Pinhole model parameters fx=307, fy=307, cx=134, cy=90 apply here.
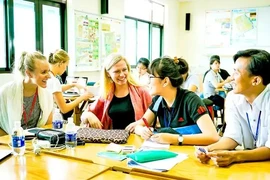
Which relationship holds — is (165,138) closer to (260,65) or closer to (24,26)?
(260,65)

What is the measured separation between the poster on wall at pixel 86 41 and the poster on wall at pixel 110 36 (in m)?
0.18

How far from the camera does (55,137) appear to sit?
172 cm

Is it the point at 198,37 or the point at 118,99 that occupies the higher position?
the point at 198,37

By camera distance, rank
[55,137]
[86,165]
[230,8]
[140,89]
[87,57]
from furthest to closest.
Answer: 1. [230,8]
2. [87,57]
3. [140,89]
4. [55,137]
5. [86,165]

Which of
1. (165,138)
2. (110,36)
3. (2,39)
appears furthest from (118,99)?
(110,36)

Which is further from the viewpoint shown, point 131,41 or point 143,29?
point 143,29

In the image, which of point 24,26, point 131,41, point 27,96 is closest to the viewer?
point 27,96

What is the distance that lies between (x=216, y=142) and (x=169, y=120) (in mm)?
395

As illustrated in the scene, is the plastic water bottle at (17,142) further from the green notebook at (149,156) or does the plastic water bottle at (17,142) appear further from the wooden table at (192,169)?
the green notebook at (149,156)

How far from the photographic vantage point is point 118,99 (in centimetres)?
249

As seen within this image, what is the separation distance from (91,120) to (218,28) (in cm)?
669

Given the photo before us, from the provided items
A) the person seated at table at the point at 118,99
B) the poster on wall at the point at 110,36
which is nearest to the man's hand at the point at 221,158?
the person seated at table at the point at 118,99

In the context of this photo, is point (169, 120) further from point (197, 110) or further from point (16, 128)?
point (16, 128)

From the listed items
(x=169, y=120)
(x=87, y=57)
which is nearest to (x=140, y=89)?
(x=169, y=120)
